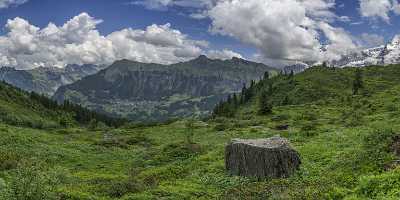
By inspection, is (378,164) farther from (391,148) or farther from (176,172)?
(176,172)

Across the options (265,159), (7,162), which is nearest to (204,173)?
(265,159)

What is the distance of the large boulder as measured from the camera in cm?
3281

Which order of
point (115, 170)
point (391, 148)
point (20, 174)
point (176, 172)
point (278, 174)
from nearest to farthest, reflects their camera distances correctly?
1. point (20, 174)
2. point (391, 148)
3. point (278, 174)
4. point (176, 172)
5. point (115, 170)

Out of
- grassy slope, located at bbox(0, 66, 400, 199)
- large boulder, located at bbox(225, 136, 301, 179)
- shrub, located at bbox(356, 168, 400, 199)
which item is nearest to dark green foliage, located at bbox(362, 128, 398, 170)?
grassy slope, located at bbox(0, 66, 400, 199)

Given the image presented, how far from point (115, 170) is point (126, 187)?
18.6m

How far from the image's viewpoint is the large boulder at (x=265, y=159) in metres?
32.8

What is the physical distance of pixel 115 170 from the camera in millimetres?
48031

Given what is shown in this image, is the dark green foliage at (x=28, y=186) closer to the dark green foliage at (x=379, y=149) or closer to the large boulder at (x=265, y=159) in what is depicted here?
the large boulder at (x=265, y=159)

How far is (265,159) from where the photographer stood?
33.1 meters

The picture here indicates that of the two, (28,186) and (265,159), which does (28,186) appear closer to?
(28,186)

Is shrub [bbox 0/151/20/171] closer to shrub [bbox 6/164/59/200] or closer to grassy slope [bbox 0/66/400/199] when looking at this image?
grassy slope [bbox 0/66/400/199]

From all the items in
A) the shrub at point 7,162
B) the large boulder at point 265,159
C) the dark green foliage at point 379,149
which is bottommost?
the shrub at point 7,162

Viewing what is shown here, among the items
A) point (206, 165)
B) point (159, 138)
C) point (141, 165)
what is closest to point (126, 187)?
point (206, 165)

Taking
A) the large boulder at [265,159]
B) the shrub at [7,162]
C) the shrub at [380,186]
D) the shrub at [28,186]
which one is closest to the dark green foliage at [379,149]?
the large boulder at [265,159]
